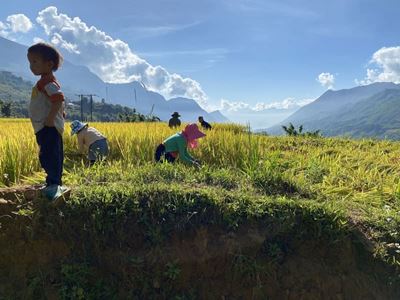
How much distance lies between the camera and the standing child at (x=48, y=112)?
395 cm

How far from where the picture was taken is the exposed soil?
3.78m

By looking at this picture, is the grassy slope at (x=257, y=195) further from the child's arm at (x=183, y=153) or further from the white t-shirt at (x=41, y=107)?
the white t-shirt at (x=41, y=107)

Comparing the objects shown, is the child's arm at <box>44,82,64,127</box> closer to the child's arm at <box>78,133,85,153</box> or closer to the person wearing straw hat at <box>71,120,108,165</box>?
the person wearing straw hat at <box>71,120,108,165</box>

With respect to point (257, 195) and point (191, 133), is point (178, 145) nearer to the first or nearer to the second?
point (191, 133)

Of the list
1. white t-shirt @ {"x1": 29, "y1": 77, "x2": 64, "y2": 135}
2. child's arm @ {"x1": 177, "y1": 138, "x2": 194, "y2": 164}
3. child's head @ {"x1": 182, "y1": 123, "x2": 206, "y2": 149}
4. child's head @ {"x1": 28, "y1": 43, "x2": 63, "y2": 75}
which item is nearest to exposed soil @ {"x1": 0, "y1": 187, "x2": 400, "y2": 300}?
white t-shirt @ {"x1": 29, "y1": 77, "x2": 64, "y2": 135}

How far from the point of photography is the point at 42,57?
3.95 meters

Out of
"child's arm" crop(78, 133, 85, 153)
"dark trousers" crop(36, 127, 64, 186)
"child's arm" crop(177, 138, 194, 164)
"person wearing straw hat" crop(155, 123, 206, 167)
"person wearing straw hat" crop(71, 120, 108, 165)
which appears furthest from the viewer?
"child's arm" crop(78, 133, 85, 153)

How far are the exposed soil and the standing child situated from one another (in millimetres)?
250

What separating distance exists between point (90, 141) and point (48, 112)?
2368 millimetres

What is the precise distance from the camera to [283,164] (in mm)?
7078

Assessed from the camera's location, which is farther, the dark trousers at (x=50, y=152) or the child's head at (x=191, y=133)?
the child's head at (x=191, y=133)

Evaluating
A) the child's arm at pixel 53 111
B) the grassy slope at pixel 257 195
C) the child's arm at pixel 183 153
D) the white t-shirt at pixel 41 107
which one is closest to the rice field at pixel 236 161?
the grassy slope at pixel 257 195

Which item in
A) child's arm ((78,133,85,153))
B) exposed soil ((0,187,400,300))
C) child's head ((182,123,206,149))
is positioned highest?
child's head ((182,123,206,149))

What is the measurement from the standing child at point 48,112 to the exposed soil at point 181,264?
0.25m
